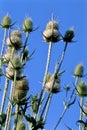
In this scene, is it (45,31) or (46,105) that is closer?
(46,105)

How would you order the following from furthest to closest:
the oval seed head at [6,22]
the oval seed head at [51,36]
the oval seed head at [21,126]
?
1. the oval seed head at [6,22]
2. the oval seed head at [51,36]
3. the oval seed head at [21,126]

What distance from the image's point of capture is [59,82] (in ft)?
23.3

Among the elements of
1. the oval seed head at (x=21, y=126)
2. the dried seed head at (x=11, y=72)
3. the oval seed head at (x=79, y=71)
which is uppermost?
the oval seed head at (x=79, y=71)

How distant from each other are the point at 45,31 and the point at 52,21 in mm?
219

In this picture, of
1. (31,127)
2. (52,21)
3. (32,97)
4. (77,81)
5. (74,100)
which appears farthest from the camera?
(77,81)

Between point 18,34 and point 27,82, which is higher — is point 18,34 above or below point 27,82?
above

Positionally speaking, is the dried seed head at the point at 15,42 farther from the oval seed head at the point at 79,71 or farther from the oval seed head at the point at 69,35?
the oval seed head at the point at 79,71

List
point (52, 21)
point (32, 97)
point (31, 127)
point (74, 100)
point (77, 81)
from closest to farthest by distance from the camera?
point (31, 127)
point (32, 97)
point (74, 100)
point (52, 21)
point (77, 81)

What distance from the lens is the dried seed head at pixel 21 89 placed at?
5.87 metres

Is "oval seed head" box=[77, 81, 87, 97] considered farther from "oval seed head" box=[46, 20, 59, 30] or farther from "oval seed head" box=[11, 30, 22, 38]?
"oval seed head" box=[11, 30, 22, 38]

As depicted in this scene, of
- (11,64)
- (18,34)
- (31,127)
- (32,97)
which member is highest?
(18,34)

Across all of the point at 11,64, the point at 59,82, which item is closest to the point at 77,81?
the point at 59,82

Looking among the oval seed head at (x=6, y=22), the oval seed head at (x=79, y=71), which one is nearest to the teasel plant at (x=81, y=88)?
the oval seed head at (x=79, y=71)

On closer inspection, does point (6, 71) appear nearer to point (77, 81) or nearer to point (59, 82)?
point (59, 82)
